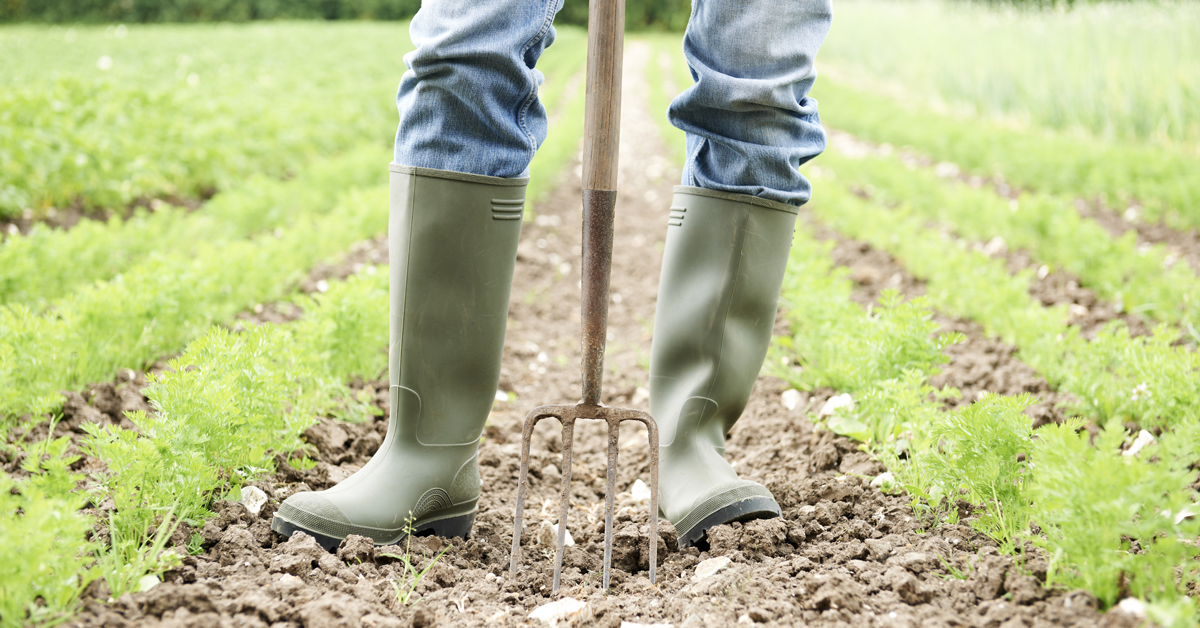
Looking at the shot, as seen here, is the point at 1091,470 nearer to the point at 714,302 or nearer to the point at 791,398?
the point at 714,302

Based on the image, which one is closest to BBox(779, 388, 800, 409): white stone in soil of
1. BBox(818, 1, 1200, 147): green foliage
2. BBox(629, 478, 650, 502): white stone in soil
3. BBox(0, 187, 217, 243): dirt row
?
BBox(629, 478, 650, 502): white stone in soil

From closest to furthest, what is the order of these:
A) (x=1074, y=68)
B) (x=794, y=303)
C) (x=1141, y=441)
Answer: (x=1141, y=441), (x=794, y=303), (x=1074, y=68)

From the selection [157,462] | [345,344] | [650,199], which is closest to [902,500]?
[157,462]

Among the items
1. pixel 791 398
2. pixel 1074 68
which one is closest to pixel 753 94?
pixel 791 398

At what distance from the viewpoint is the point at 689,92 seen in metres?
1.55

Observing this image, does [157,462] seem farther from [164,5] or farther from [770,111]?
[164,5]

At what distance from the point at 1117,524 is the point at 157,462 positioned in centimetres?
147

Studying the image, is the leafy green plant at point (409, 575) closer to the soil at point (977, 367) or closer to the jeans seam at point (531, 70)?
the jeans seam at point (531, 70)

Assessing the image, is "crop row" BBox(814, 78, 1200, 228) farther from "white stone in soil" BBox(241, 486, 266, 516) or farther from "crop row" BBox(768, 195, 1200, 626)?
"white stone in soil" BBox(241, 486, 266, 516)

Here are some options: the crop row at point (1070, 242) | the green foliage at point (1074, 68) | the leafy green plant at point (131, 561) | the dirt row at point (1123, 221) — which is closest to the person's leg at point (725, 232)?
the leafy green plant at point (131, 561)

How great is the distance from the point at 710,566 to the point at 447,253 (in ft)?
2.50

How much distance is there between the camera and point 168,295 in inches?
92.8

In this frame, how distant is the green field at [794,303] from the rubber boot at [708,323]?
0.36 metres

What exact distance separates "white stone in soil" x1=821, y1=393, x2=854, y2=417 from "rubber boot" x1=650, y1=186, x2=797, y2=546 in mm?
480
